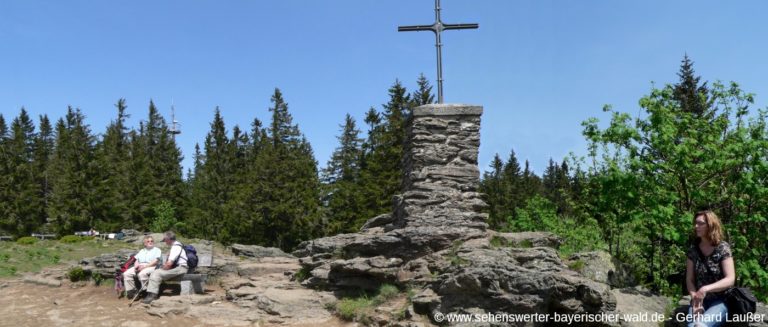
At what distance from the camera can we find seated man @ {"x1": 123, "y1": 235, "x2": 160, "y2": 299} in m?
12.1

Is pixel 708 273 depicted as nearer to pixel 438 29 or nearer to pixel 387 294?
pixel 387 294

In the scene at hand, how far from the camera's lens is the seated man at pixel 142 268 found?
12133 mm

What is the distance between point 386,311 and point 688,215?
223 inches

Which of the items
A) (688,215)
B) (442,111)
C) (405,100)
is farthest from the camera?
(405,100)

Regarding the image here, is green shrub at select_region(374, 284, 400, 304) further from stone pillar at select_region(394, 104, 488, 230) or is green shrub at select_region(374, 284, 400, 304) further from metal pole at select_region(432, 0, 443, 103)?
metal pole at select_region(432, 0, 443, 103)

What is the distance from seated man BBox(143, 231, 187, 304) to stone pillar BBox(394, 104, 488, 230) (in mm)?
5135

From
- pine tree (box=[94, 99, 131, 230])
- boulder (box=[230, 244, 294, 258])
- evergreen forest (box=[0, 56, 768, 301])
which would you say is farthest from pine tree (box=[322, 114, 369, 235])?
pine tree (box=[94, 99, 131, 230])

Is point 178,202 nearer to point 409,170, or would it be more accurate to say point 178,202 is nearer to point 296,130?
point 296,130

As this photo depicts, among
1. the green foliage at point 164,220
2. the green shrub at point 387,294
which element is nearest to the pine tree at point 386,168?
the green foliage at point 164,220

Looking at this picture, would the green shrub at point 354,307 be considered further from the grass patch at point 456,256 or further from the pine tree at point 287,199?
the pine tree at point 287,199

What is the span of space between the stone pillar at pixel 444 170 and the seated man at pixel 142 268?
5.77 meters

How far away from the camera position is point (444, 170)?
38.8ft

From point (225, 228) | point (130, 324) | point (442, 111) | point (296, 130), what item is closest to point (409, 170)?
point (442, 111)

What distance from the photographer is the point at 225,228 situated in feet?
135
